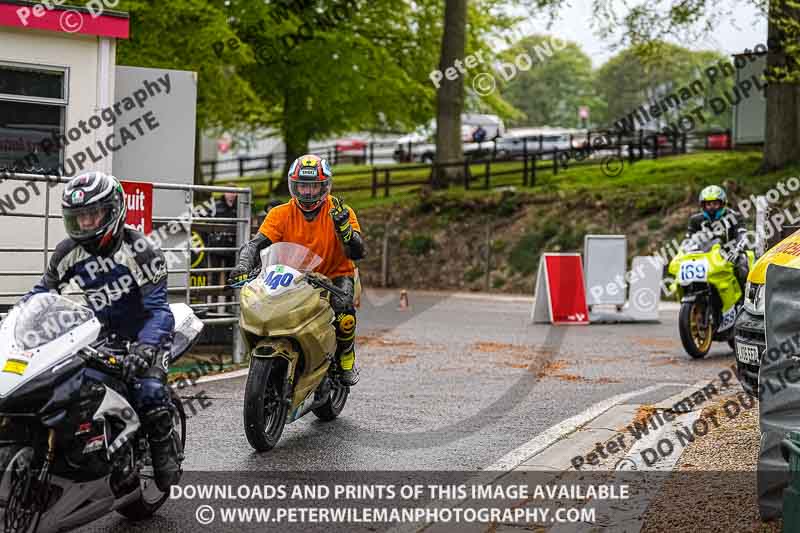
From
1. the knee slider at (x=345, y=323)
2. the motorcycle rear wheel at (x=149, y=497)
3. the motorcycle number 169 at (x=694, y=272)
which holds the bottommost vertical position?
the motorcycle rear wheel at (x=149, y=497)

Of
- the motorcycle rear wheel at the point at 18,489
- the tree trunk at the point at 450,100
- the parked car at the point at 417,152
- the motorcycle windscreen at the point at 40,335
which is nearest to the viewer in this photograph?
the motorcycle rear wheel at the point at 18,489

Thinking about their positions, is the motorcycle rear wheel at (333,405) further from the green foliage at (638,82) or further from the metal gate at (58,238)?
the green foliage at (638,82)

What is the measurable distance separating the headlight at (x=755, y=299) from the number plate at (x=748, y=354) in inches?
8.8

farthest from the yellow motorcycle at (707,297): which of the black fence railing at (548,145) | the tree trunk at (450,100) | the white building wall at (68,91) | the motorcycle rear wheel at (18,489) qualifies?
the black fence railing at (548,145)

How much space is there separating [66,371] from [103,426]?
42cm

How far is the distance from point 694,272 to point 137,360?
28.8 feet

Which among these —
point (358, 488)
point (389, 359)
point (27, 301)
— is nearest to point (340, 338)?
point (358, 488)

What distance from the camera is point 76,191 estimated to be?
18.2 ft

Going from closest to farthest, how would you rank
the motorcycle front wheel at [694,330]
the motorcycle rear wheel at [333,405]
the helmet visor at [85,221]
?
the helmet visor at [85,221] → the motorcycle rear wheel at [333,405] → the motorcycle front wheel at [694,330]

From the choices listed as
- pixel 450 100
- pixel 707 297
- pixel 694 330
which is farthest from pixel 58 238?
pixel 450 100

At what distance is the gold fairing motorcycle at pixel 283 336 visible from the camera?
292 inches

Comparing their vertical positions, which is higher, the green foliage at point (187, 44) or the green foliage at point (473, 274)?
the green foliage at point (187, 44)

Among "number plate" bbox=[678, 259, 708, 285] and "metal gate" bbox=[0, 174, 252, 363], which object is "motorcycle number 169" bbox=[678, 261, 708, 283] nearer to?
"number plate" bbox=[678, 259, 708, 285]

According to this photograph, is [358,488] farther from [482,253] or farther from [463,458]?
[482,253]
